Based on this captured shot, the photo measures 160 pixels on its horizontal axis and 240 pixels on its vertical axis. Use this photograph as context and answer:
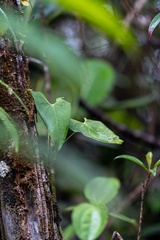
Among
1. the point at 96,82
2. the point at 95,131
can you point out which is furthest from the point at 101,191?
the point at 96,82

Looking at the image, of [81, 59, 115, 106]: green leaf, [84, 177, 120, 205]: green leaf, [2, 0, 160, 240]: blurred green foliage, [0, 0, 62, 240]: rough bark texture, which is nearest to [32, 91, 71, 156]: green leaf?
[0, 0, 62, 240]: rough bark texture

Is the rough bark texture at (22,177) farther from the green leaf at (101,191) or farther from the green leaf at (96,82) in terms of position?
the green leaf at (96,82)

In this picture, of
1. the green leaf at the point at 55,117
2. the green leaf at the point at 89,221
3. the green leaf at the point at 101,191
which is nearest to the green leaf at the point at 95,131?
the green leaf at the point at 55,117

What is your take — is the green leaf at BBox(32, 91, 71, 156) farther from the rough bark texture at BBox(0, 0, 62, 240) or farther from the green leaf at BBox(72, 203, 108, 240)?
the green leaf at BBox(72, 203, 108, 240)

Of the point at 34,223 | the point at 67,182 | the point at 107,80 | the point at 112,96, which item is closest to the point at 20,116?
the point at 34,223

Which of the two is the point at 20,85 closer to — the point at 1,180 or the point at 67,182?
the point at 1,180

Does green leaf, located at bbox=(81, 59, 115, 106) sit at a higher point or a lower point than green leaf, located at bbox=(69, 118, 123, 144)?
lower
